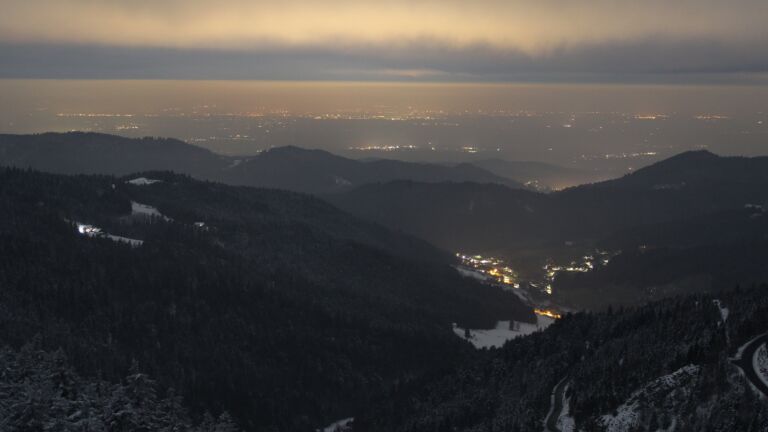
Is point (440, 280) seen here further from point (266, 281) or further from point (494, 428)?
point (494, 428)

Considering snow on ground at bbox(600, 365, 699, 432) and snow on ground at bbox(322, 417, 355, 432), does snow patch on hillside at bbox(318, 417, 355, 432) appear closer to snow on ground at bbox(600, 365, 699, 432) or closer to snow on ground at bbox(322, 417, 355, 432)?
snow on ground at bbox(322, 417, 355, 432)

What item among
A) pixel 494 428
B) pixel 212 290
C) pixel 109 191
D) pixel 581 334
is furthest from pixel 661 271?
pixel 109 191

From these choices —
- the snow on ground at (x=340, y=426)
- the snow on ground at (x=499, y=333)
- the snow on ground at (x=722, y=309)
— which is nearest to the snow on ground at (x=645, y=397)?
the snow on ground at (x=722, y=309)

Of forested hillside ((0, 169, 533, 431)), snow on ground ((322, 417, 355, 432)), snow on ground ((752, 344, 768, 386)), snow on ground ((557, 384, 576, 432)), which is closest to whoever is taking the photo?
snow on ground ((752, 344, 768, 386))

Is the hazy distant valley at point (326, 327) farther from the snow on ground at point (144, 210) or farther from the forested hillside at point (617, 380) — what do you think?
the snow on ground at point (144, 210)

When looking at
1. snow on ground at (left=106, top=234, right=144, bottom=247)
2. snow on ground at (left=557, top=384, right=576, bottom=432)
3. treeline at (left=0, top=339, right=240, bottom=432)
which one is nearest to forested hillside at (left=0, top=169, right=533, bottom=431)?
snow on ground at (left=106, top=234, right=144, bottom=247)

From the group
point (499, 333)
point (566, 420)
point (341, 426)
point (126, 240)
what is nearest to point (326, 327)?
point (341, 426)
